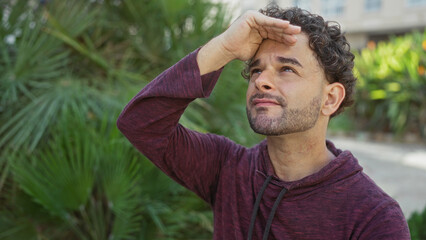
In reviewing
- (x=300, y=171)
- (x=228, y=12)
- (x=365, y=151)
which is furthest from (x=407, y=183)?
(x=300, y=171)

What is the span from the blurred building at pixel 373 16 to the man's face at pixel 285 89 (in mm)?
19200

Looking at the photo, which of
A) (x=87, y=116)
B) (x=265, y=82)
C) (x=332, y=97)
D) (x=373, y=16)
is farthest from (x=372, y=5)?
(x=265, y=82)

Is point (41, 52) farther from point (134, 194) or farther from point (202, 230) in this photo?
point (202, 230)

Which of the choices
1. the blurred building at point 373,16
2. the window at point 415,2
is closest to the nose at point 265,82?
the blurred building at point 373,16

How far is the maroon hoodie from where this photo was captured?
1.27 meters

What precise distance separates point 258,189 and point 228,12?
241 centimetres

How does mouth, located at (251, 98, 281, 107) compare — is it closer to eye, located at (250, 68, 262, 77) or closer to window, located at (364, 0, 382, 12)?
eye, located at (250, 68, 262, 77)

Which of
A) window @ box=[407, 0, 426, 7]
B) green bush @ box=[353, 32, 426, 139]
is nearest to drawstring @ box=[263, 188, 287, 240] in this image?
green bush @ box=[353, 32, 426, 139]

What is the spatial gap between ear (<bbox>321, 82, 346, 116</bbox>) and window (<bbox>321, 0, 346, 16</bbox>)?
2302 centimetres

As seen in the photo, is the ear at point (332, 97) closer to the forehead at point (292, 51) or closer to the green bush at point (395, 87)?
the forehead at point (292, 51)

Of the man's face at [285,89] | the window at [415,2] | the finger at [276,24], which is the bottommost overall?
the window at [415,2]

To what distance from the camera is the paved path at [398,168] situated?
4611 millimetres

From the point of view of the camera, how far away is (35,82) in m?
2.87

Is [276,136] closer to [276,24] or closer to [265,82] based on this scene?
[265,82]
